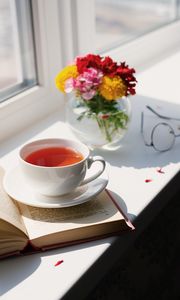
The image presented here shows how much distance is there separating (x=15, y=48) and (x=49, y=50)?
0.24ft

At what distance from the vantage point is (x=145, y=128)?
3.40 ft

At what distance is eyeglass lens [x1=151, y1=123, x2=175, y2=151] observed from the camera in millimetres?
955

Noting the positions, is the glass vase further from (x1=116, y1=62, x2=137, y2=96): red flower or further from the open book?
the open book

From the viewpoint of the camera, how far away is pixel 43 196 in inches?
27.9

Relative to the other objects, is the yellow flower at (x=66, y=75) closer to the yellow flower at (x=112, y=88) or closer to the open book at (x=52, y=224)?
the yellow flower at (x=112, y=88)

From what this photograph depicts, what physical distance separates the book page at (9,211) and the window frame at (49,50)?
0.30 meters

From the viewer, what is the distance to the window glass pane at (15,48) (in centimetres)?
102

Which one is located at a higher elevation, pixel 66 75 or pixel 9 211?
pixel 66 75

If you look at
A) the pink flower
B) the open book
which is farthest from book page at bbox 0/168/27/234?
the pink flower

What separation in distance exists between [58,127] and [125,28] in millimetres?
576

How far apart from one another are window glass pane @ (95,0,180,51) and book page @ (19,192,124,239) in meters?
0.67

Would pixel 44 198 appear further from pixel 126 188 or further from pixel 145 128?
pixel 145 128

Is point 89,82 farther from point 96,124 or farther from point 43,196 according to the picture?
point 43,196

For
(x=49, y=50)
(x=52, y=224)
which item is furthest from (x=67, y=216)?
(x=49, y=50)
